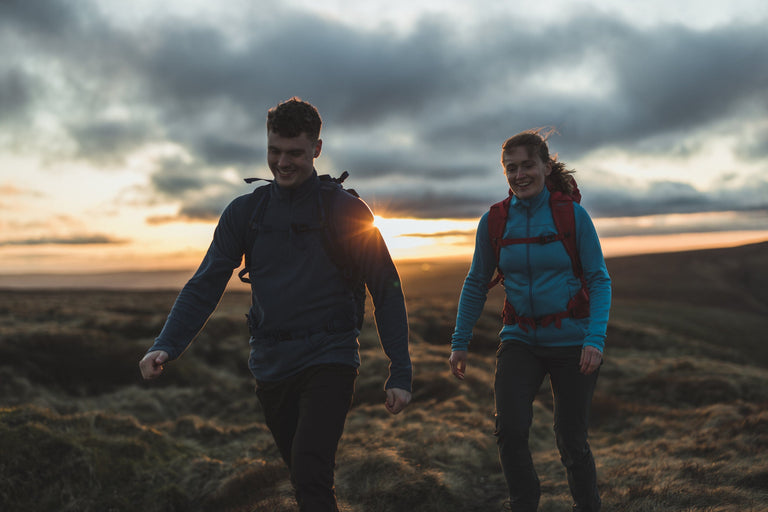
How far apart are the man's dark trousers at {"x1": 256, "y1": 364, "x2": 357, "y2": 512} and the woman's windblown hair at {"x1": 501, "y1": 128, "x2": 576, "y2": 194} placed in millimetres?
2560

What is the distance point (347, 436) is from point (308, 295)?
7.49 meters

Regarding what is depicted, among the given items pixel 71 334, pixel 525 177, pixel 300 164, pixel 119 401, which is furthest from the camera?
pixel 71 334

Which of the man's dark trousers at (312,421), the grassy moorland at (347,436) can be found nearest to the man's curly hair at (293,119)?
the man's dark trousers at (312,421)

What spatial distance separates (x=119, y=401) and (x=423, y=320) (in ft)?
61.2

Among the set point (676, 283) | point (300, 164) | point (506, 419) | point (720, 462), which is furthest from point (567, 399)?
point (676, 283)

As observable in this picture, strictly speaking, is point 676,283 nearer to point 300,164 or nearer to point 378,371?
point 378,371

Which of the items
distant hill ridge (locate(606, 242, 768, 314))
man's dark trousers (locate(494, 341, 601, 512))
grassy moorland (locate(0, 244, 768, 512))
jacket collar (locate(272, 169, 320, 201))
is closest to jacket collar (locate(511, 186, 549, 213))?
man's dark trousers (locate(494, 341, 601, 512))

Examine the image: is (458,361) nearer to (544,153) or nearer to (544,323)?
(544,323)

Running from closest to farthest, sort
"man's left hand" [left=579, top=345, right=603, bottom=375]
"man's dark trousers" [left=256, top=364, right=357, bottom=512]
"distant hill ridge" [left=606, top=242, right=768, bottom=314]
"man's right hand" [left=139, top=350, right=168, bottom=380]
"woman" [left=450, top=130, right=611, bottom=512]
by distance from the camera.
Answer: "man's dark trousers" [left=256, top=364, right=357, bottom=512] → "man's right hand" [left=139, top=350, right=168, bottom=380] → "man's left hand" [left=579, top=345, right=603, bottom=375] → "woman" [left=450, top=130, right=611, bottom=512] → "distant hill ridge" [left=606, top=242, right=768, bottom=314]

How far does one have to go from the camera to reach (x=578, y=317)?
4.66 meters

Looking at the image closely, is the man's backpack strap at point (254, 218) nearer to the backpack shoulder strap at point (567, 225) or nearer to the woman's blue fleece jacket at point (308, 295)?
the woman's blue fleece jacket at point (308, 295)

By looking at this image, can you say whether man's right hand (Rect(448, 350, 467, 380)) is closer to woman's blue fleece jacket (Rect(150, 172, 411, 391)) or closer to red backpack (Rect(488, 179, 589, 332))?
red backpack (Rect(488, 179, 589, 332))

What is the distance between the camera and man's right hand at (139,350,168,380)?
11.9 ft

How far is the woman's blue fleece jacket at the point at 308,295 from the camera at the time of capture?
3824mm
